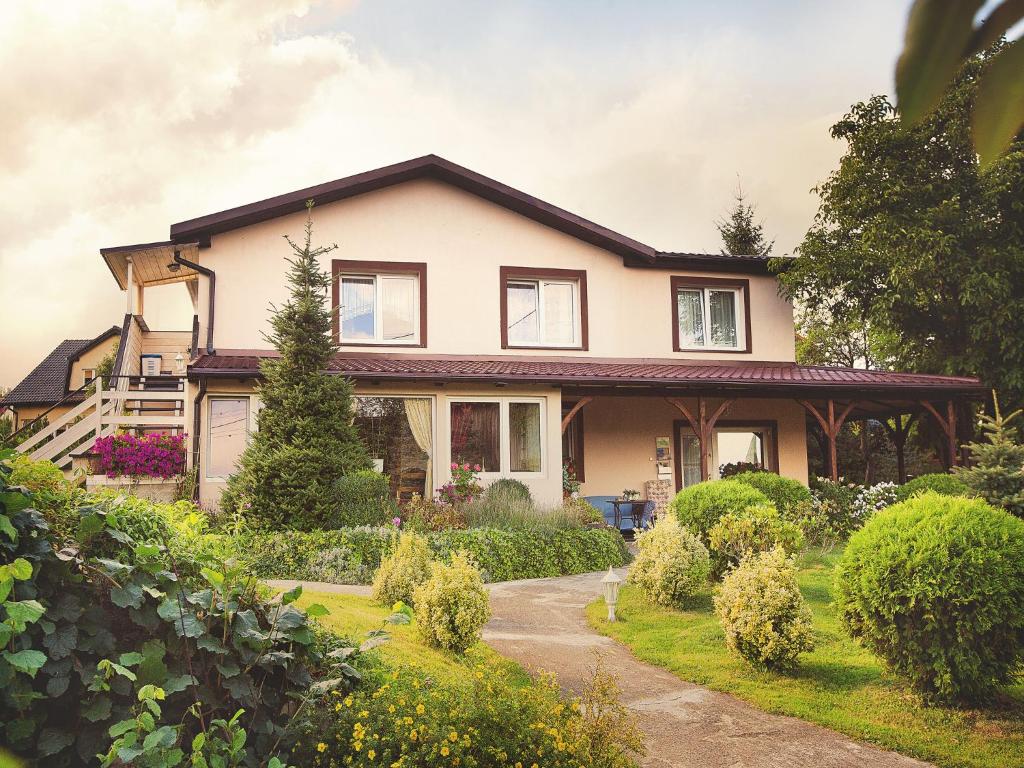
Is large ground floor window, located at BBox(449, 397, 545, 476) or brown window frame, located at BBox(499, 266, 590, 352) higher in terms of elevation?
brown window frame, located at BBox(499, 266, 590, 352)

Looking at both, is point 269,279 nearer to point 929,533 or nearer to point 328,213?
point 328,213

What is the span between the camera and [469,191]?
17047mm

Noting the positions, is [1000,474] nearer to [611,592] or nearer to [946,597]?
[946,597]

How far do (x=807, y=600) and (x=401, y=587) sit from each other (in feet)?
15.5

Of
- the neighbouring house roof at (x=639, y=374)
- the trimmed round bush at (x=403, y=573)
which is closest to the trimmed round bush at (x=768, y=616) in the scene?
the trimmed round bush at (x=403, y=573)

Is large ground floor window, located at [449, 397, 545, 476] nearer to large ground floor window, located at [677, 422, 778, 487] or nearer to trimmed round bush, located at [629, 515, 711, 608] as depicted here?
large ground floor window, located at [677, 422, 778, 487]

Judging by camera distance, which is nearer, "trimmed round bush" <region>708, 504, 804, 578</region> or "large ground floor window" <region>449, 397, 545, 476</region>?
"trimmed round bush" <region>708, 504, 804, 578</region>

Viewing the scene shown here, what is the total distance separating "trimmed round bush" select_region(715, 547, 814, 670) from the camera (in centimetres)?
655

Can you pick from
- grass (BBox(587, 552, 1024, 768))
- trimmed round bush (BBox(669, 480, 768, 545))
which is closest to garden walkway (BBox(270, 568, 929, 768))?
grass (BBox(587, 552, 1024, 768))

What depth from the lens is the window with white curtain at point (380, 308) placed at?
16.2 meters

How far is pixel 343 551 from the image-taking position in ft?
36.1

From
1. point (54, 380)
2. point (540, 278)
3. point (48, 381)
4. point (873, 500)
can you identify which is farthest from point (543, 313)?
point (48, 381)

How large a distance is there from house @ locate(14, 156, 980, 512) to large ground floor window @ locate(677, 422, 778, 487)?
0.06m

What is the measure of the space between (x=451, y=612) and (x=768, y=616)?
2.68 metres
